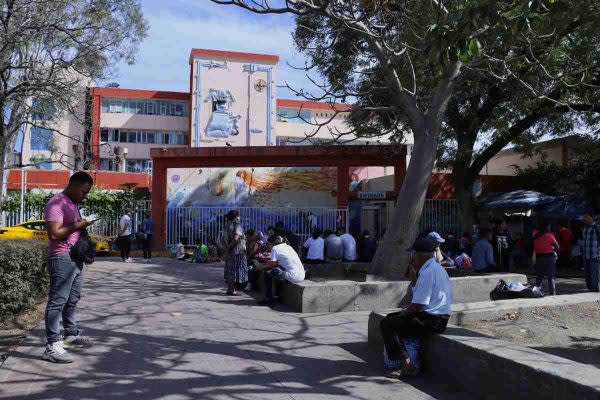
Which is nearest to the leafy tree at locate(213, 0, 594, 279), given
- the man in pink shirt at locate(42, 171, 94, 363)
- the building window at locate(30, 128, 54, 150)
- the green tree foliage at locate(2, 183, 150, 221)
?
the man in pink shirt at locate(42, 171, 94, 363)

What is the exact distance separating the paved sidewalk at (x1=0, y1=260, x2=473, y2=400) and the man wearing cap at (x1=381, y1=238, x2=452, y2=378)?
28cm

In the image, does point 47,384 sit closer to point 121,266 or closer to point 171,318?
point 171,318

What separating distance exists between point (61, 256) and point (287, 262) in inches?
174

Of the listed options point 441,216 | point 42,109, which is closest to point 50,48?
point 42,109

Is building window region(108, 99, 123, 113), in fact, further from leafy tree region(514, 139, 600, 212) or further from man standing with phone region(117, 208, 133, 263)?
leafy tree region(514, 139, 600, 212)

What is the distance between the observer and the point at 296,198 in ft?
71.5

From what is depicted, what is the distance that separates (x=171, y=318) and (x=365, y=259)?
692 cm

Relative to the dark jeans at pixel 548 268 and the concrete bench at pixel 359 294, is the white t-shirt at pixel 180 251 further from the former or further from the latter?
the dark jeans at pixel 548 268

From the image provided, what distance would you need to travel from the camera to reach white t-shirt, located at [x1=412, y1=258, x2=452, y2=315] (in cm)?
517

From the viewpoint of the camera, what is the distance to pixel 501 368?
4.37 metres

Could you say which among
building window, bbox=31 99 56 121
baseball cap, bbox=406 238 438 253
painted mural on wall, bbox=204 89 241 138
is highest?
painted mural on wall, bbox=204 89 241 138

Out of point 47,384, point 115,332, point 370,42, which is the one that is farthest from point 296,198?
point 47,384

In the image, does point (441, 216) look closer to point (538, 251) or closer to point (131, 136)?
point (538, 251)

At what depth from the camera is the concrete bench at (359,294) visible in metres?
8.55
